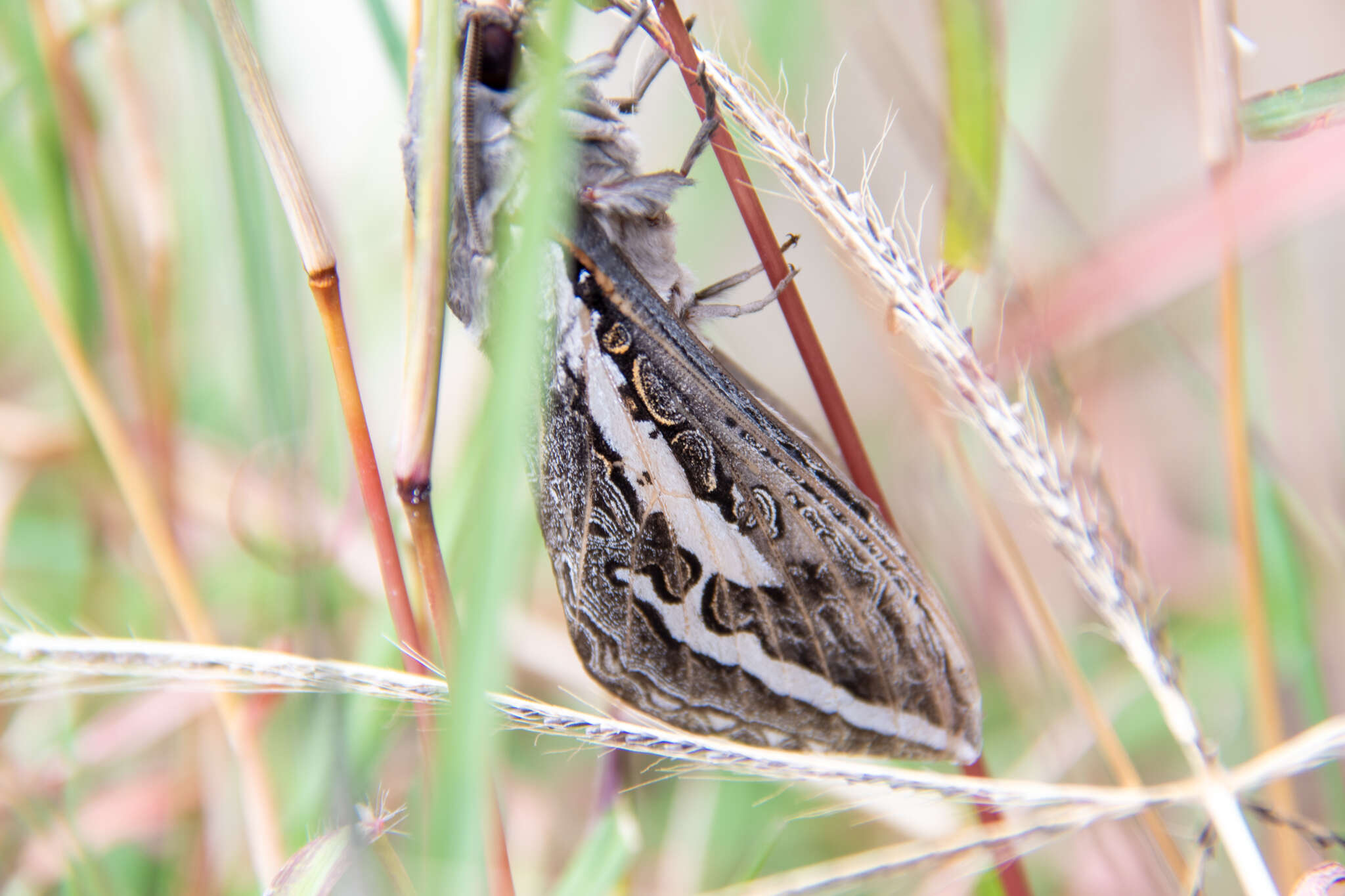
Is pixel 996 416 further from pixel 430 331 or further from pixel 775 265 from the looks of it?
pixel 430 331

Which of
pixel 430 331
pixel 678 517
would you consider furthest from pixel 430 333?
pixel 678 517

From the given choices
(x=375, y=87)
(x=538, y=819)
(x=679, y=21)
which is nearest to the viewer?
(x=679, y=21)

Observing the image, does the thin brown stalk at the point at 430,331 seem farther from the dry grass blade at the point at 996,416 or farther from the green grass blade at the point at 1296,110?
the green grass blade at the point at 1296,110

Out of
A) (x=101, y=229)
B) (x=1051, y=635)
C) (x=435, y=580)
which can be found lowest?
(x=1051, y=635)

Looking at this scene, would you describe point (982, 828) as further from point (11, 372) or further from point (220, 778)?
point (11, 372)

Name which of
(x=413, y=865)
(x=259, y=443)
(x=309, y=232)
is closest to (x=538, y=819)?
(x=413, y=865)

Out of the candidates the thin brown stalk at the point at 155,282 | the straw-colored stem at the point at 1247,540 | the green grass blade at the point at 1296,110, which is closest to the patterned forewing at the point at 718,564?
the straw-colored stem at the point at 1247,540

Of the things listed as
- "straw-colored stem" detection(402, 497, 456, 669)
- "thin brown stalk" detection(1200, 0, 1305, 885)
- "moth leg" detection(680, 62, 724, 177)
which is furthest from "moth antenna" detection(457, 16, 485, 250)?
"thin brown stalk" detection(1200, 0, 1305, 885)
